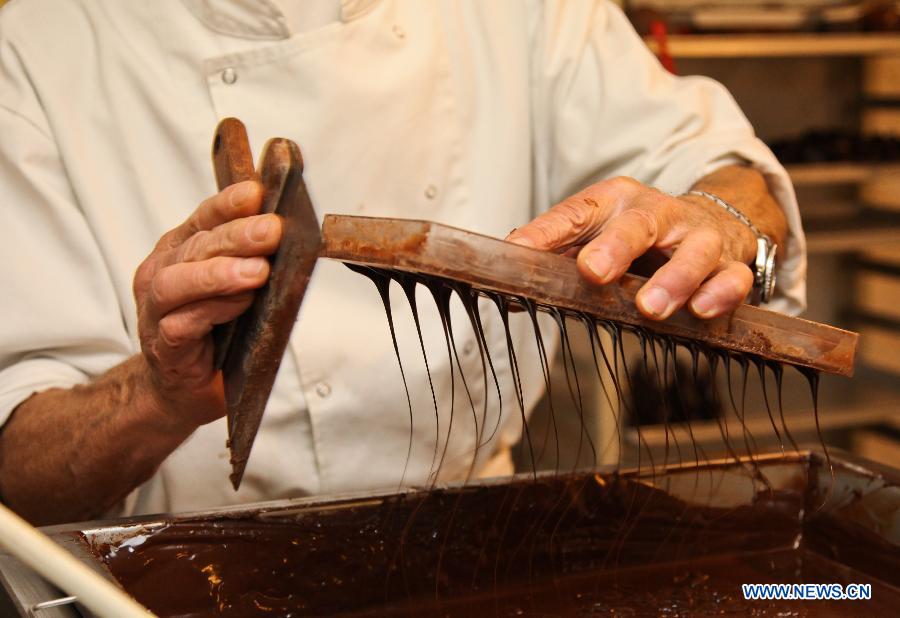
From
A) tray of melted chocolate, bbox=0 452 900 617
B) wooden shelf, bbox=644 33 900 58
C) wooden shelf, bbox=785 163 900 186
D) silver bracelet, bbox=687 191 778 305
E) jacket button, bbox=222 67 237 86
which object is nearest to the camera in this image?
tray of melted chocolate, bbox=0 452 900 617

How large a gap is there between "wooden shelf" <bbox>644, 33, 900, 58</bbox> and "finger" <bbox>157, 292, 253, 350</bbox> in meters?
2.13

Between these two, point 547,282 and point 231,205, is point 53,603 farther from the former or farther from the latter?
point 547,282

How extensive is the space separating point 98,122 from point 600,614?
3.11 ft

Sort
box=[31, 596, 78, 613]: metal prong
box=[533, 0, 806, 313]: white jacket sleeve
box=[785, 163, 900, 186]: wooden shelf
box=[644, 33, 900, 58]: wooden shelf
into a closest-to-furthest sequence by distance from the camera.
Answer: box=[31, 596, 78, 613]: metal prong, box=[533, 0, 806, 313]: white jacket sleeve, box=[644, 33, 900, 58]: wooden shelf, box=[785, 163, 900, 186]: wooden shelf

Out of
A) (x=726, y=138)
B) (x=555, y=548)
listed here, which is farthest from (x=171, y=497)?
(x=726, y=138)

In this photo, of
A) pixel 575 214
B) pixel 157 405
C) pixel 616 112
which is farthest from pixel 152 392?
pixel 616 112

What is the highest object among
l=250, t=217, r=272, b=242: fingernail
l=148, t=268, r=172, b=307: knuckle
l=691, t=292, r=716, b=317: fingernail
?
l=250, t=217, r=272, b=242: fingernail

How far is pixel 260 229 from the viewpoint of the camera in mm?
891

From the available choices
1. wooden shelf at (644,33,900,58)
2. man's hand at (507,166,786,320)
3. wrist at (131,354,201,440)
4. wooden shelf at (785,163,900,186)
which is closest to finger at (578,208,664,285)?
man's hand at (507,166,786,320)

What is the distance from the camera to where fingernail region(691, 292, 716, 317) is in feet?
3.25

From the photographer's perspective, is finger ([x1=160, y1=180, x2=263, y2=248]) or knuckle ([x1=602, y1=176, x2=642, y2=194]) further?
knuckle ([x1=602, y1=176, x2=642, y2=194])

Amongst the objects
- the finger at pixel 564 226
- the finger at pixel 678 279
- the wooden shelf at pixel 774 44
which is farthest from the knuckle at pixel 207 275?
the wooden shelf at pixel 774 44

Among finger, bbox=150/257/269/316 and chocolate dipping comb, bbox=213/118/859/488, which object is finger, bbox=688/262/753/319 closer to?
chocolate dipping comb, bbox=213/118/859/488

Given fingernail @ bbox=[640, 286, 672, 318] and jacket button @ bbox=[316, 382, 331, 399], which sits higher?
fingernail @ bbox=[640, 286, 672, 318]
